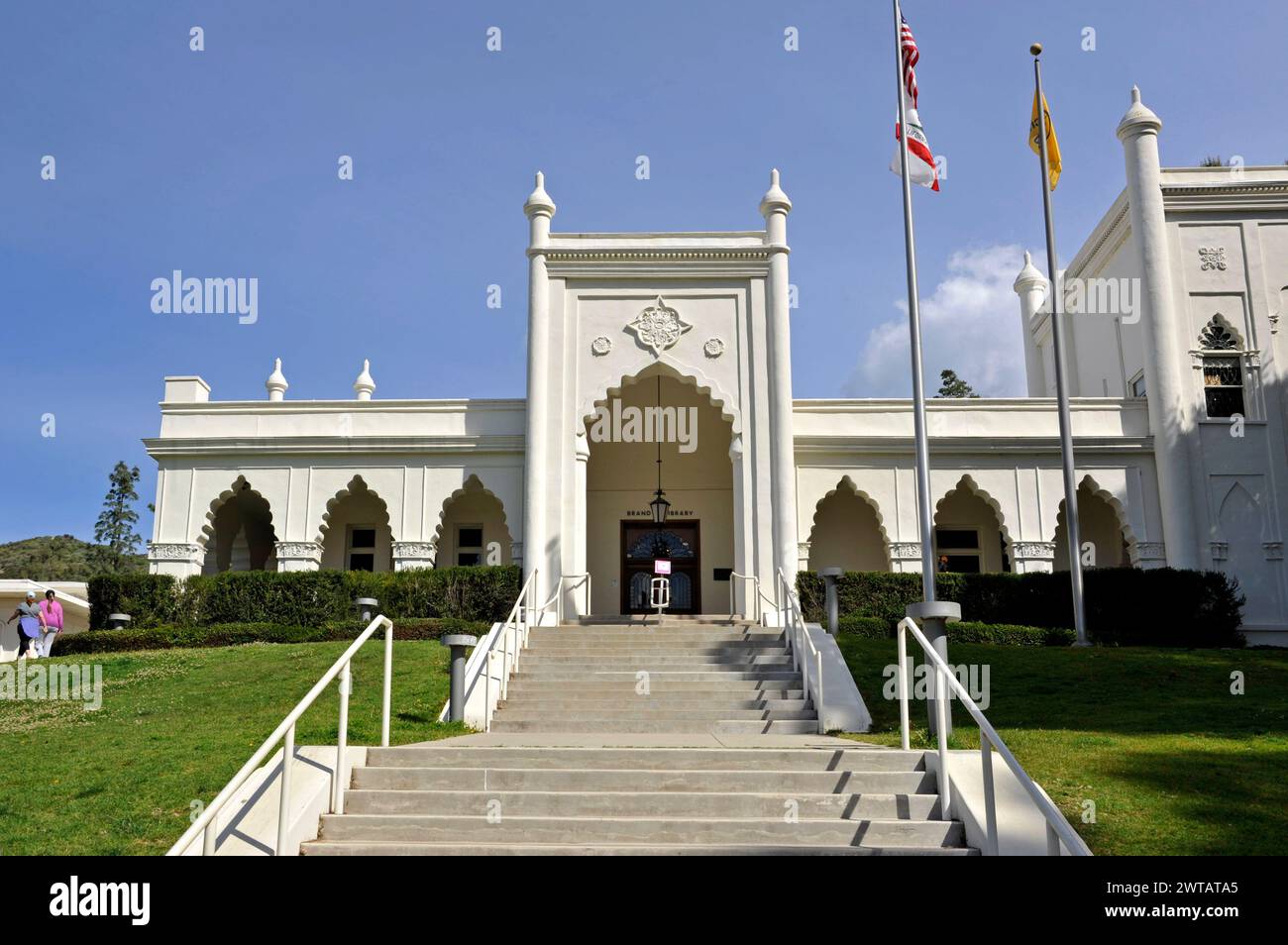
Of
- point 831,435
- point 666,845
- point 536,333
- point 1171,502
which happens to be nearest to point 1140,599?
point 1171,502

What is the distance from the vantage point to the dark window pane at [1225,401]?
2273cm

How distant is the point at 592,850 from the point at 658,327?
1511 cm

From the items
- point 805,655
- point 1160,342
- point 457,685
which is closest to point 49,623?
point 457,685

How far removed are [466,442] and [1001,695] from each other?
12.7 m

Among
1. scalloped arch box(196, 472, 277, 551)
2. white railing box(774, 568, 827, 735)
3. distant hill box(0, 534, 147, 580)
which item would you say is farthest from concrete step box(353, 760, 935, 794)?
distant hill box(0, 534, 147, 580)

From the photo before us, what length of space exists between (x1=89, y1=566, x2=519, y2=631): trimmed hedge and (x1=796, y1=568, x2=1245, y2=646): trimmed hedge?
5968mm

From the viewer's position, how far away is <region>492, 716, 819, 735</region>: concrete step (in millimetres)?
12117

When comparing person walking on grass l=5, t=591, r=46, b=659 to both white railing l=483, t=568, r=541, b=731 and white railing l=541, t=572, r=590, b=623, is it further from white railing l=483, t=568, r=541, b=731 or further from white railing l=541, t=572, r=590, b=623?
white railing l=483, t=568, r=541, b=731

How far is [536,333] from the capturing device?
20766 millimetres

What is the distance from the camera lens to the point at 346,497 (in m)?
23.8

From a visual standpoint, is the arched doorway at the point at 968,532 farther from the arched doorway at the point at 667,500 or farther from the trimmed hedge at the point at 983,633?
the trimmed hedge at the point at 983,633

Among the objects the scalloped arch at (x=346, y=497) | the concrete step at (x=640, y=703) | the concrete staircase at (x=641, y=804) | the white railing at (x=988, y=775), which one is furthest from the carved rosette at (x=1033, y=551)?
the concrete staircase at (x=641, y=804)

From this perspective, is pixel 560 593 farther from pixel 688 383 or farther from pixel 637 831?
pixel 637 831

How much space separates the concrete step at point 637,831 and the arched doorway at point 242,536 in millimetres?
16729
